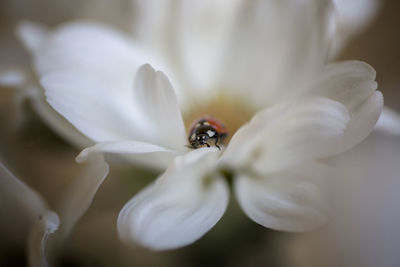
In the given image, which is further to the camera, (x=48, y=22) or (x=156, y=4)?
(x=48, y=22)

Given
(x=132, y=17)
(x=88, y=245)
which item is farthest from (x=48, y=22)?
(x=88, y=245)

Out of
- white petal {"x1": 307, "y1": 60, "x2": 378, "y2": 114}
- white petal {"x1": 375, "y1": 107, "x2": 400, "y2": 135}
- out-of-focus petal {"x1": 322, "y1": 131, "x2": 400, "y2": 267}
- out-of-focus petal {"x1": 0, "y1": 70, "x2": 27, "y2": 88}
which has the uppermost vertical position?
white petal {"x1": 307, "y1": 60, "x2": 378, "y2": 114}

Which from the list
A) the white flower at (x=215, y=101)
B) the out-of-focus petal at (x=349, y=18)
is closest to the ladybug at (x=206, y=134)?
the white flower at (x=215, y=101)

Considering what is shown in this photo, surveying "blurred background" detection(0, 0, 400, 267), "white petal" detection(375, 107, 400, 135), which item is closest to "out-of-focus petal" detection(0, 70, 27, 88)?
"blurred background" detection(0, 0, 400, 267)

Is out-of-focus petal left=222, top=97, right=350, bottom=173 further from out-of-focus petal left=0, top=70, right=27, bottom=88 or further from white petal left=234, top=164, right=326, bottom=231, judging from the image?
out-of-focus petal left=0, top=70, right=27, bottom=88

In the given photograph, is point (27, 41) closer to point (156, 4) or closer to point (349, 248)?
point (156, 4)

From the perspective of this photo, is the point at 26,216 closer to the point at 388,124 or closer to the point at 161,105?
the point at 161,105
